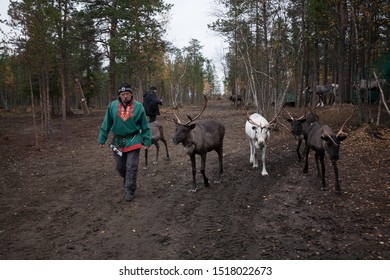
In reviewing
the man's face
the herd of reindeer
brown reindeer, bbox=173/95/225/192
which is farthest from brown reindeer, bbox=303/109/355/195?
the man's face

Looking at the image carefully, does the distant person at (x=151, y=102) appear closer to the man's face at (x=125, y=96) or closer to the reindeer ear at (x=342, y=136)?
the man's face at (x=125, y=96)

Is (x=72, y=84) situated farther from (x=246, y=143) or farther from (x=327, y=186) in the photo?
(x=327, y=186)

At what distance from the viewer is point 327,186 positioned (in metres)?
6.73

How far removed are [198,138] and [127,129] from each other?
1.72 m

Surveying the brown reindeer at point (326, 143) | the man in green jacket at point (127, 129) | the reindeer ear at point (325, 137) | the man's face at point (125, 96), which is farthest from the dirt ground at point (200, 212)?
the man's face at point (125, 96)

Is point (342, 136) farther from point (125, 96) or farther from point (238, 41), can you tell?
point (238, 41)

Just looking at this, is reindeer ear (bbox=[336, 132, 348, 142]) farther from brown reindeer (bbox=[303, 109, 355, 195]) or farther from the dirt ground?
the dirt ground

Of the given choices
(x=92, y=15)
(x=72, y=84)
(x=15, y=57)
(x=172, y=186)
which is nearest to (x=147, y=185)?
(x=172, y=186)

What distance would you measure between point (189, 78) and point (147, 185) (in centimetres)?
4935

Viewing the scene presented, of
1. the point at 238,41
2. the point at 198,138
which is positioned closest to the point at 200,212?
the point at 198,138

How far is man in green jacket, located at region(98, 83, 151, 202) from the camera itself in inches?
237

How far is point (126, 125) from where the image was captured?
6.03m

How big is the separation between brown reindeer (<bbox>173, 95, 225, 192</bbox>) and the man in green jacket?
0.78 metres

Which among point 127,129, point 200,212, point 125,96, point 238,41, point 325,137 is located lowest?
point 200,212
